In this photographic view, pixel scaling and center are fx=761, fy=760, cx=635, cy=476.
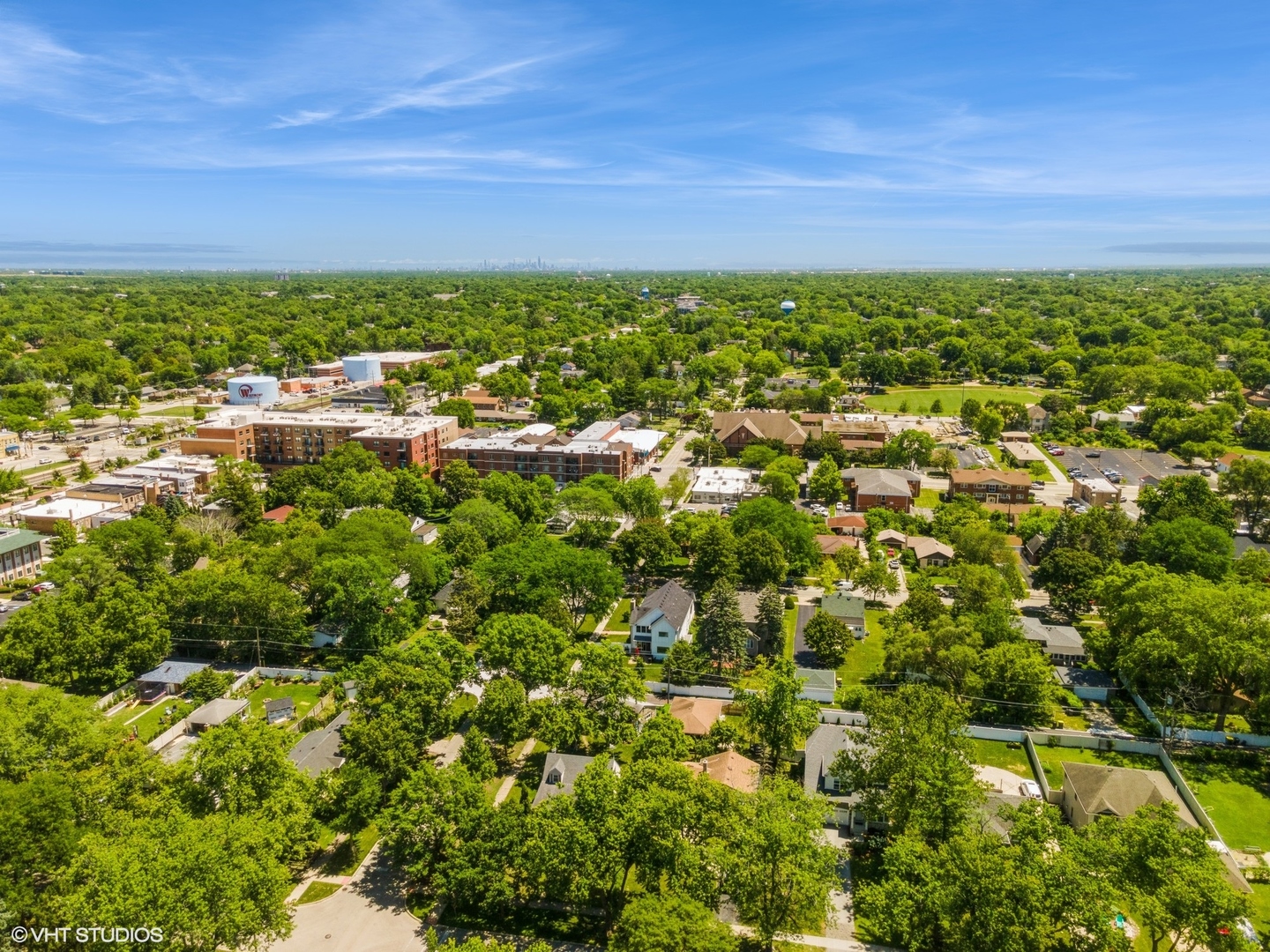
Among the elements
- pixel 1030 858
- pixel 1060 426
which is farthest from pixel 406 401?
pixel 1030 858

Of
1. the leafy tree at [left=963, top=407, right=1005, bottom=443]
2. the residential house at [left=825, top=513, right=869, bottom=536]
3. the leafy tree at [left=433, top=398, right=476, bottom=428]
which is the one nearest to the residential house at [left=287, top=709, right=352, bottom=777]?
the residential house at [left=825, top=513, right=869, bottom=536]

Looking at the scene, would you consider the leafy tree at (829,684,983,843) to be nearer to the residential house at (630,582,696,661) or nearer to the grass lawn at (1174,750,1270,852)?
the grass lawn at (1174,750,1270,852)

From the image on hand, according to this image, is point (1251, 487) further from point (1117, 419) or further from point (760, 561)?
point (760, 561)

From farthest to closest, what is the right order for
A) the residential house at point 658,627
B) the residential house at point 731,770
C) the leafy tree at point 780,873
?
the residential house at point 658,627
the residential house at point 731,770
the leafy tree at point 780,873

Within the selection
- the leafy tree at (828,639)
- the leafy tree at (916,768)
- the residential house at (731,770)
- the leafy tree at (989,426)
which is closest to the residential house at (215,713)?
the residential house at (731,770)

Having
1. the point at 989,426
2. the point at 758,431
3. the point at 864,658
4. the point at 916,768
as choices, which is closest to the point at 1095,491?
the point at 989,426

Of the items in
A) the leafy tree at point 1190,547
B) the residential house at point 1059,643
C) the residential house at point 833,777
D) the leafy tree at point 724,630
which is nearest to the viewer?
the residential house at point 833,777

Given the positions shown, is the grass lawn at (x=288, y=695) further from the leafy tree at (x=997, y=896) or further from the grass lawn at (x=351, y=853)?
the leafy tree at (x=997, y=896)
